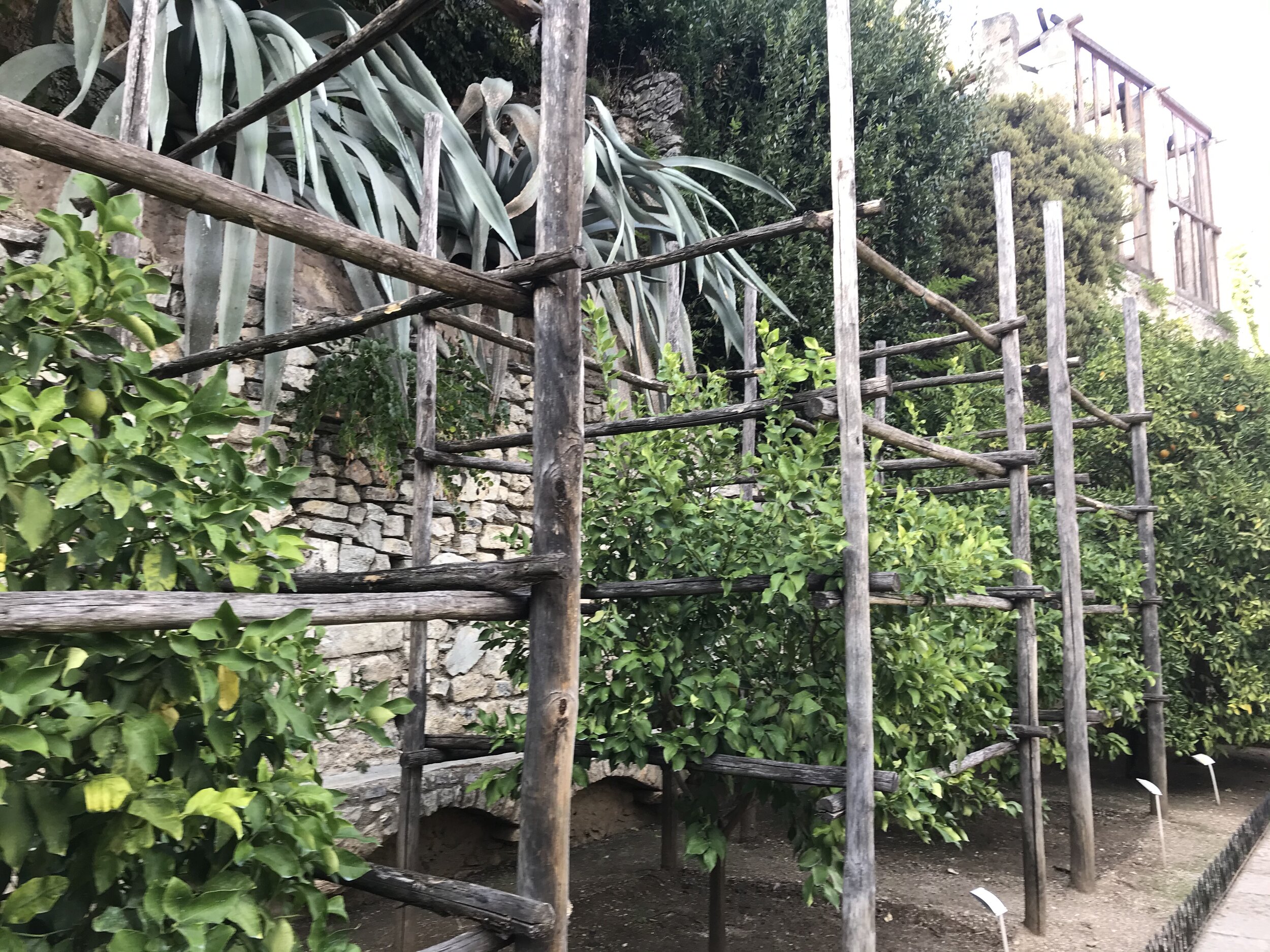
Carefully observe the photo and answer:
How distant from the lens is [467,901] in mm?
1508

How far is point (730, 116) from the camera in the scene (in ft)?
22.6

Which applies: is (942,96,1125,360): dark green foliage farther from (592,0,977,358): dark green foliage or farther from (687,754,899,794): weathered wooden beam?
(687,754,899,794): weathered wooden beam

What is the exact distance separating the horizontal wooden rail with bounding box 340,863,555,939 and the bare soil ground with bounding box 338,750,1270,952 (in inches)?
72.0

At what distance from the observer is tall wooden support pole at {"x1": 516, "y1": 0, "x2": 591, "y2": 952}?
5.16 feet

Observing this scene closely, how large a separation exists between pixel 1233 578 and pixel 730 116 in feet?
15.4

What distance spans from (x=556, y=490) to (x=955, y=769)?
6.28 ft

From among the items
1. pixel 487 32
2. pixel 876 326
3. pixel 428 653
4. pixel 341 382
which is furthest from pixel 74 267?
pixel 876 326

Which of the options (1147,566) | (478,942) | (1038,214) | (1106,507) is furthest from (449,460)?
(1038,214)

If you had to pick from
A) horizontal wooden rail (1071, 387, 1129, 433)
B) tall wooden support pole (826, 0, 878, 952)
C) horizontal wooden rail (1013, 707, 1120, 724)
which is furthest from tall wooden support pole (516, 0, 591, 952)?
horizontal wooden rail (1071, 387, 1129, 433)

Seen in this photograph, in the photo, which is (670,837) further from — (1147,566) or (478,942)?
(1147,566)

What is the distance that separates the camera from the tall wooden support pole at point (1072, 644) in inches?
155

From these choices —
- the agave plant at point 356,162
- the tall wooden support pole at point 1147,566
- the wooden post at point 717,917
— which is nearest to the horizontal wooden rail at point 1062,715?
the tall wooden support pole at point 1147,566

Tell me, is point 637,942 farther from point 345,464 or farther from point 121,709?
point 121,709

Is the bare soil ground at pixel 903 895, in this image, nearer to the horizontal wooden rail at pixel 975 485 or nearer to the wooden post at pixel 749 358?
the horizontal wooden rail at pixel 975 485
